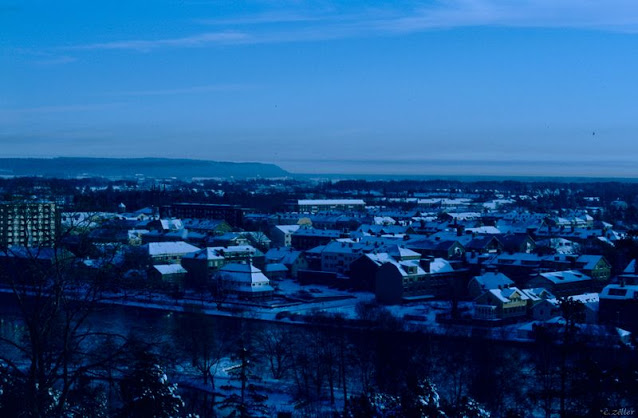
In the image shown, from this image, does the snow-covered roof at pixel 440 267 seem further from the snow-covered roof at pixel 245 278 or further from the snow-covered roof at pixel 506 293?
the snow-covered roof at pixel 245 278

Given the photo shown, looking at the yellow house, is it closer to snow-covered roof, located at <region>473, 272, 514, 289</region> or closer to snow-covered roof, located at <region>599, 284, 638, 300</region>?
snow-covered roof, located at <region>473, 272, 514, 289</region>

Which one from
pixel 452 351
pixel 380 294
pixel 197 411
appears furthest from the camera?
pixel 380 294

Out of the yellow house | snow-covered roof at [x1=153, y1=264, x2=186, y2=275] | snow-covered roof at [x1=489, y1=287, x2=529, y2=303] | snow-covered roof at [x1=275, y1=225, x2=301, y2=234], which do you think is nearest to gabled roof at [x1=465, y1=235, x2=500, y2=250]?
snow-covered roof at [x1=489, y1=287, x2=529, y2=303]

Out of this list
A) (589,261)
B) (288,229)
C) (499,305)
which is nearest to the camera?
(499,305)

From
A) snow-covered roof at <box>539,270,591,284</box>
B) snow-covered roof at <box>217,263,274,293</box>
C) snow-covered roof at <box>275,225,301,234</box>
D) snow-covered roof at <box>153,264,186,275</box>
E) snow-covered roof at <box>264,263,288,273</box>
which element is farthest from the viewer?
snow-covered roof at <box>275,225,301,234</box>

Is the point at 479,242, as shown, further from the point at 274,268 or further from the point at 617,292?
the point at 617,292

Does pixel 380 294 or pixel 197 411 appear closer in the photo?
pixel 197 411

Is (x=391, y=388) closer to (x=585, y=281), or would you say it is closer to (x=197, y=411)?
(x=197, y=411)

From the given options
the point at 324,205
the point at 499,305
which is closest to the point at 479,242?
the point at 499,305

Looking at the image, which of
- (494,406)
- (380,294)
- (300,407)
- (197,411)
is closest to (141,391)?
(197,411)

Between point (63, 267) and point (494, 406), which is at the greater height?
point (63, 267)

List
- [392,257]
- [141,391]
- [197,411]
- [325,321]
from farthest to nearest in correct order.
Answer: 1. [392,257]
2. [325,321]
3. [197,411]
4. [141,391]
